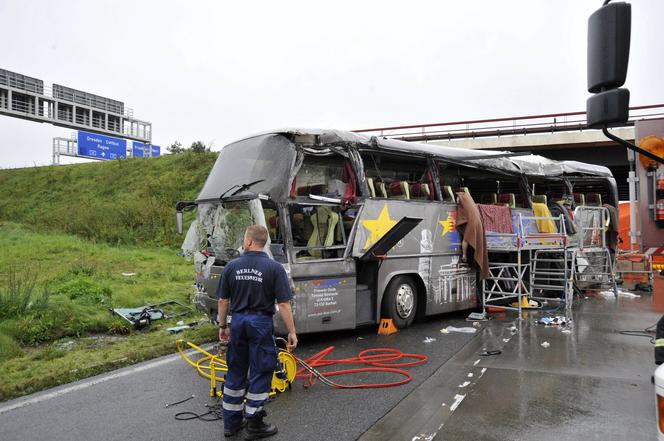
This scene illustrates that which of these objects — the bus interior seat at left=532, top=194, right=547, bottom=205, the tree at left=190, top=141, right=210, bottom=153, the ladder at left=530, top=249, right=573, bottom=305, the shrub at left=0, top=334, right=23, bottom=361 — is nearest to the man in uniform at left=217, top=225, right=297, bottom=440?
the shrub at left=0, top=334, right=23, bottom=361

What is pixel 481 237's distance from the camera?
9.32 metres

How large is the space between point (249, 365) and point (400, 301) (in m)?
4.40

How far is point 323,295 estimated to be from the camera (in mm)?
6938

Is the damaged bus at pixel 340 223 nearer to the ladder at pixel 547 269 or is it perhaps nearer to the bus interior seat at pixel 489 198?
the ladder at pixel 547 269

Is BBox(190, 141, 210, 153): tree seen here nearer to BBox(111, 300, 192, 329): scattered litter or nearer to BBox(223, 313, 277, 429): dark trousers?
BBox(111, 300, 192, 329): scattered litter

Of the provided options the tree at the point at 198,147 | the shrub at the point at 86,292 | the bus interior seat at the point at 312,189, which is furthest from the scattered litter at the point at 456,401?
the tree at the point at 198,147

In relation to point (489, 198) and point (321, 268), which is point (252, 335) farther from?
point (489, 198)

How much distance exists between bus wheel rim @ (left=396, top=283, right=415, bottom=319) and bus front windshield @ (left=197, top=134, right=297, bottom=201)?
8.76ft

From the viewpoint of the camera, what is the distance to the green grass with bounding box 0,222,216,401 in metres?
5.94

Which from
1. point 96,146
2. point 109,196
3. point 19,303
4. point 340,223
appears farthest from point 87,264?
point 96,146

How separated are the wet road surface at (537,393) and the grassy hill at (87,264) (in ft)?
12.4

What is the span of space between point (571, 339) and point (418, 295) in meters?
2.41

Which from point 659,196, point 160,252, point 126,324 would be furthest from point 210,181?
point 160,252

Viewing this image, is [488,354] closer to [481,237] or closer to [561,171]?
[481,237]
